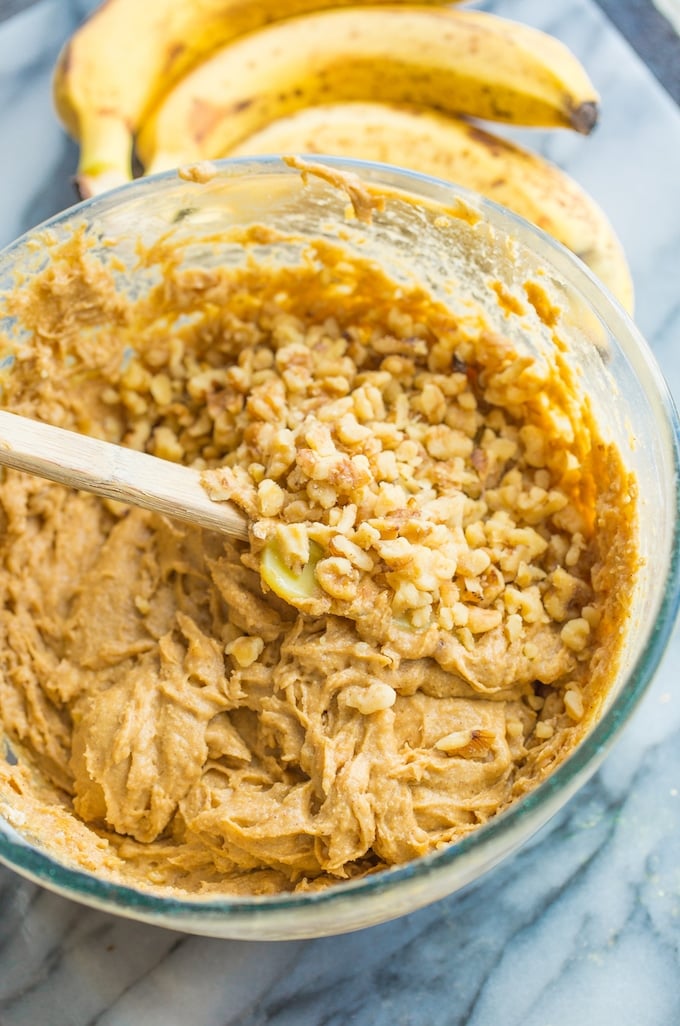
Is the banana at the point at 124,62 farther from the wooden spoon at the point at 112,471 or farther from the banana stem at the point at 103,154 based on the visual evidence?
the wooden spoon at the point at 112,471

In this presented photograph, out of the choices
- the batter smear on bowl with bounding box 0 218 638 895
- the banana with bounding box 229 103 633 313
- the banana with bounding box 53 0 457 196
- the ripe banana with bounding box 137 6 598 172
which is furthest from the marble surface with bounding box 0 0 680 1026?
the banana with bounding box 53 0 457 196

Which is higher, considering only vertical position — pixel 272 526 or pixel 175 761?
pixel 272 526

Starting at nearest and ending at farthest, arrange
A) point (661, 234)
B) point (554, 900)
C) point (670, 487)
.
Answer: point (670, 487) < point (554, 900) < point (661, 234)

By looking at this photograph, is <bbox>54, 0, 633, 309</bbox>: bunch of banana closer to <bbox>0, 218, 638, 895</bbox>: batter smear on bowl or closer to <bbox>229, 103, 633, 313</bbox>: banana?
<bbox>229, 103, 633, 313</bbox>: banana

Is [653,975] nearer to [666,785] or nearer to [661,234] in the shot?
[666,785]

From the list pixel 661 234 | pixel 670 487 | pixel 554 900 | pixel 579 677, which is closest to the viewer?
pixel 670 487

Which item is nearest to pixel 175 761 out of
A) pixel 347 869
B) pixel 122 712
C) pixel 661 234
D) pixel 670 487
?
pixel 122 712
